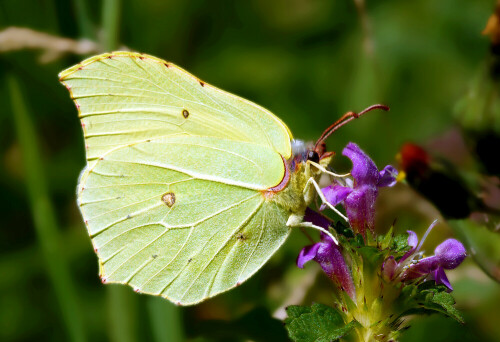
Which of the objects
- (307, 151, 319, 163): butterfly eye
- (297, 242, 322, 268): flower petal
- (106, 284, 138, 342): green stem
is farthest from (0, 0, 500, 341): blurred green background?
(307, 151, 319, 163): butterfly eye

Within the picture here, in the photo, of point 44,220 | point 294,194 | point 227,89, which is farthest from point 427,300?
point 227,89

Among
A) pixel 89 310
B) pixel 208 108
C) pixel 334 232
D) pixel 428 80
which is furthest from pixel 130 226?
pixel 428 80

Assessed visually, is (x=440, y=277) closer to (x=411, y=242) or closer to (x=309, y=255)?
(x=411, y=242)

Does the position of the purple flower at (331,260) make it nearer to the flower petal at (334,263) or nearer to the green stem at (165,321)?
the flower petal at (334,263)

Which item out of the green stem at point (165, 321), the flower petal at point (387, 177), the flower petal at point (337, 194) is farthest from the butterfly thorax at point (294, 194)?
the green stem at point (165, 321)

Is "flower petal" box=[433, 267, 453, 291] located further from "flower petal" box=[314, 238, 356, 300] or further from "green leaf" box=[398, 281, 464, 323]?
"flower petal" box=[314, 238, 356, 300]

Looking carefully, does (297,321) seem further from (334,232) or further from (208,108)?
(208,108)
